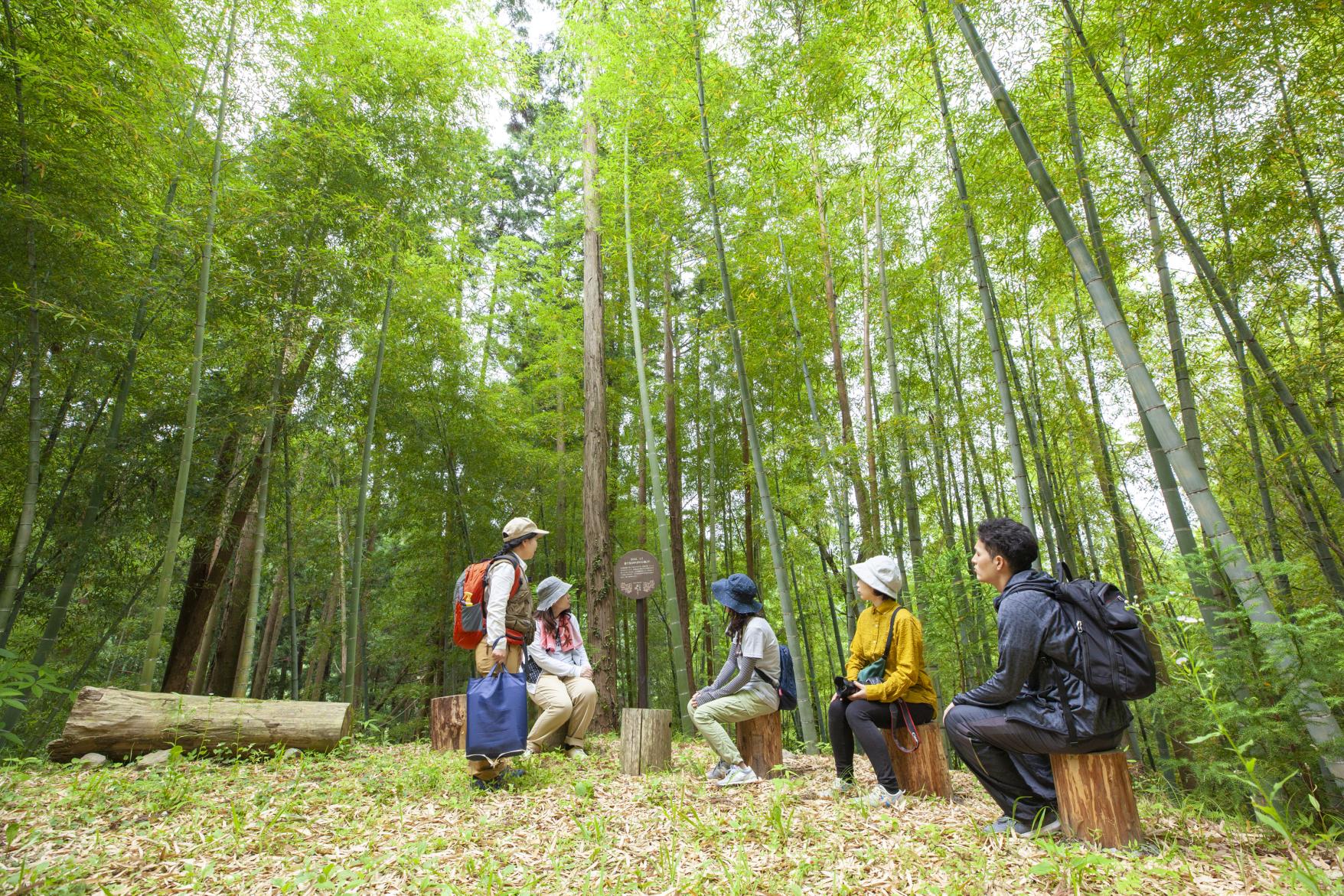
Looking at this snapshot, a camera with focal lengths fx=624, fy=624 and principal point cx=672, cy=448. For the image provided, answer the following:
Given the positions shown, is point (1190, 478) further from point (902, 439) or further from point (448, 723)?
point (448, 723)

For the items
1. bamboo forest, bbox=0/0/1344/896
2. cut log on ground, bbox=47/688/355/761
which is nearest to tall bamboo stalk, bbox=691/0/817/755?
bamboo forest, bbox=0/0/1344/896

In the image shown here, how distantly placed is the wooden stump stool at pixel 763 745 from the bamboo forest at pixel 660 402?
2.0 inches

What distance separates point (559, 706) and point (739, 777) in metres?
1.00

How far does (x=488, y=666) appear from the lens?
2.92 meters

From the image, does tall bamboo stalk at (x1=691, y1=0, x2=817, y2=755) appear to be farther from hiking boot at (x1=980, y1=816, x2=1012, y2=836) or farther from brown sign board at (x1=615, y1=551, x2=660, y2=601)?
hiking boot at (x1=980, y1=816, x2=1012, y2=836)

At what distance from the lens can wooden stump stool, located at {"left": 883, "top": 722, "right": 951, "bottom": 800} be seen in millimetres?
2682

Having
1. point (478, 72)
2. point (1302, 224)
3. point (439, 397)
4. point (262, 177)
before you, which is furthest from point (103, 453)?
point (1302, 224)

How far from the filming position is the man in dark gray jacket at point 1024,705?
6.34ft

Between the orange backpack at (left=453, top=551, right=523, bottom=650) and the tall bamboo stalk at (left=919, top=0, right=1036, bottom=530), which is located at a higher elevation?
the tall bamboo stalk at (left=919, top=0, right=1036, bottom=530)

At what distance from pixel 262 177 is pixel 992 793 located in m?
6.27

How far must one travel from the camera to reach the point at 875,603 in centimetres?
285

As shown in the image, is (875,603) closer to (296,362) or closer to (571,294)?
(296,362)

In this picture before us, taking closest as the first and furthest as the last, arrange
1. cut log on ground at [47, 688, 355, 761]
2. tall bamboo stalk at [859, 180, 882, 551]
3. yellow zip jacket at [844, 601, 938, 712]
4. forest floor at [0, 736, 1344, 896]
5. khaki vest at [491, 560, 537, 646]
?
1. forest floor at [0, 736, 1344, 896]
2. yellow zip jacket at [844, 601, 938, 712]
3. khaki vest at [491, 560, 537, 646]
4. cut log on ground at [47, 688, 355, 761]
5. tall bamboo stalk at [859, 180, 882, 551]

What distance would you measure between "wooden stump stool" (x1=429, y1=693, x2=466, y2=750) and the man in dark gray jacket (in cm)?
357
